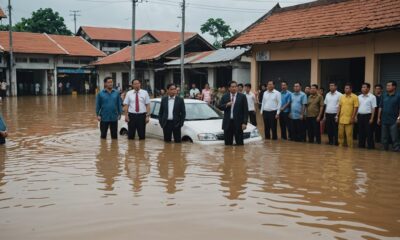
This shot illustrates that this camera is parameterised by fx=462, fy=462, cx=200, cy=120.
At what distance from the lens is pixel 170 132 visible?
1088cm

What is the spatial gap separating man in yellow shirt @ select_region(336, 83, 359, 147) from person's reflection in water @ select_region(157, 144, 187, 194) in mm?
3904

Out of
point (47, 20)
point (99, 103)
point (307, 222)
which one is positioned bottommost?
point (307, 222)

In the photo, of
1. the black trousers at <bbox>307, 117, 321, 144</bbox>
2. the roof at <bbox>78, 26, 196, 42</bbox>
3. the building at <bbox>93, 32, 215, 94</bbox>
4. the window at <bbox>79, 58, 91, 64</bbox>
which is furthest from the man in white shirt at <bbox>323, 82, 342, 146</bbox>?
the roof at <bbox>78, 26, 196, 42</bbox>

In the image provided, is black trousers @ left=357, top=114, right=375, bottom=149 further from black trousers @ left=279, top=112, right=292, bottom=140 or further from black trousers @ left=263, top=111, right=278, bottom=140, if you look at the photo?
black trousers @ left=263, top=111, right=278, bottom=140

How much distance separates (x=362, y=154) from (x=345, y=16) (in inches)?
263

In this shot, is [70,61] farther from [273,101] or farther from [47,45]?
[273,101]

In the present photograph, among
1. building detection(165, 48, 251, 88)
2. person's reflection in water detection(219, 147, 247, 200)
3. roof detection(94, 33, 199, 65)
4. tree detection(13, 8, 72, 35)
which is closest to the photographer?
person's reflection in water detection(219, 147, 247, 200)

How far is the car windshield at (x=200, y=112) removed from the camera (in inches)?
448

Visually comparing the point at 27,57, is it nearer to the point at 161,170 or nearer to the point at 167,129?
the point at 167,129

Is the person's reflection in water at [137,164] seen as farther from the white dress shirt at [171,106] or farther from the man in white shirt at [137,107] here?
the white dress shirt at [171,106]

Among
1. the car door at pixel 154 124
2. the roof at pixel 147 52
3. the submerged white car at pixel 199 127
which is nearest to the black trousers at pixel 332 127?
the submerged white car at pixel 199 127

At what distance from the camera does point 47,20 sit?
2625 inches

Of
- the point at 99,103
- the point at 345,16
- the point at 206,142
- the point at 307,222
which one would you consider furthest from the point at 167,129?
the point at 345,16

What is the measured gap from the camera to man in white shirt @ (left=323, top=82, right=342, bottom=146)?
1140 cm
